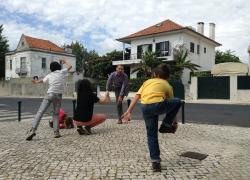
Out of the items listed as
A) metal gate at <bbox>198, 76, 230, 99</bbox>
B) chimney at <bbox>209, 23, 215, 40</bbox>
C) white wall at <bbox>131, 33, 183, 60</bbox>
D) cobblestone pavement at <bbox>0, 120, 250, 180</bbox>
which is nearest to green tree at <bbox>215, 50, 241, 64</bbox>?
chimney at <bbox>209, 23, 215, 40</bbox>

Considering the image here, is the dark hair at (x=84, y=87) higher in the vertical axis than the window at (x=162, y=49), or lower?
lower

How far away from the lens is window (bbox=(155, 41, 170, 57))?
144ft

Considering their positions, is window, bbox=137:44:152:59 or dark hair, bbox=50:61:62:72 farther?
window, bbox=137:44:152:59

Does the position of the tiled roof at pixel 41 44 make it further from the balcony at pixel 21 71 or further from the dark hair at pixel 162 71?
the dark hair at pixel 162 71

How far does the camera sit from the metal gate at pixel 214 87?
1244 inches

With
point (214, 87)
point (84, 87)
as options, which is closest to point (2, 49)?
point (214, 87)

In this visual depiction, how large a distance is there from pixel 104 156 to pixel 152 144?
129 centimetres

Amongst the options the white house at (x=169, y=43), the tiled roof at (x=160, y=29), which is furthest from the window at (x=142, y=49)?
the tiled roof at (x=160, y=29)

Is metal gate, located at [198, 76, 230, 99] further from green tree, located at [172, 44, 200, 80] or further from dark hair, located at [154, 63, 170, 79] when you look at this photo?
dark hair, located at [154, 63, 170, 79]

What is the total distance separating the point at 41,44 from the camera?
6191cm

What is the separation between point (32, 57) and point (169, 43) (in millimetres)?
24084

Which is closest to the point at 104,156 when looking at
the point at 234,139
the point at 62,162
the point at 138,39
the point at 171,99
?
the point at 62,162

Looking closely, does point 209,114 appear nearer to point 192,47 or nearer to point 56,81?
point 56,81

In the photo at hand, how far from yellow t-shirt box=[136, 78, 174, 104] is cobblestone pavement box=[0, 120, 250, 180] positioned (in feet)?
3.56
